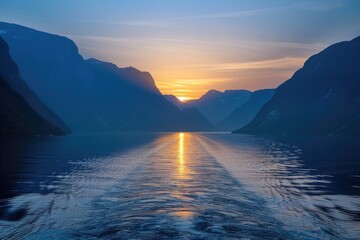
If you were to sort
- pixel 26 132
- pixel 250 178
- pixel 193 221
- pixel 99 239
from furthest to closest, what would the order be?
1. pixel 26 132
2. pixel 250 178
3. pixel 193 221
4. pixel 99 239

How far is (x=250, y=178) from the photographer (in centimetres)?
4572

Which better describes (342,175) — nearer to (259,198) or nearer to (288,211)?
(259,198)

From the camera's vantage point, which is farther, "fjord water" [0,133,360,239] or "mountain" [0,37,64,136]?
"mountain" [0,37,64,136]

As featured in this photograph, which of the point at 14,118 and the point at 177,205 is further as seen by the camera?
the point at 14,118

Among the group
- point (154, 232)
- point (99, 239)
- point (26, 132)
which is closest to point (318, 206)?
point (154, 232)

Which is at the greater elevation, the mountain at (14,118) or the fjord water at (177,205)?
the mountain at (14,118)

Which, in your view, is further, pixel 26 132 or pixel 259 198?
pixel 26 132

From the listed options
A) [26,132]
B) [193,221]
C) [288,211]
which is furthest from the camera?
[26,132]

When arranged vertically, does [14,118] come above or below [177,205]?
above

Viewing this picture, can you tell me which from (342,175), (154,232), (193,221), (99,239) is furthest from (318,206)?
(342,175)

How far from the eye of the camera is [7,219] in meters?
23.6

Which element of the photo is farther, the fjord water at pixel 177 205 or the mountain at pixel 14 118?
the mountain at pixel 14 118

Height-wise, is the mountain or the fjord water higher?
the mountain

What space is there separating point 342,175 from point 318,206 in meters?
22.0
